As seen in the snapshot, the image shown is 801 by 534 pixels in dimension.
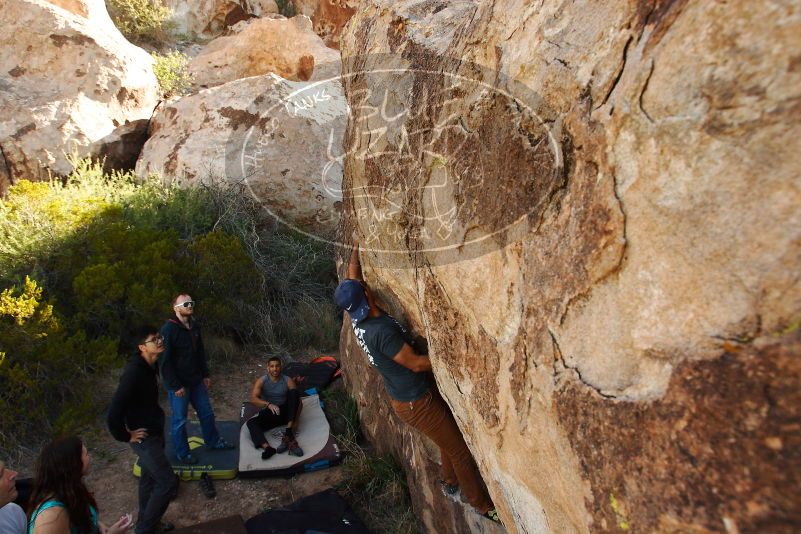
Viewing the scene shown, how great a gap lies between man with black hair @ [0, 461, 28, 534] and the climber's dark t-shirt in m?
1.58

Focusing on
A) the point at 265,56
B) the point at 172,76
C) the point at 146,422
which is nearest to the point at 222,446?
the point at 146,422

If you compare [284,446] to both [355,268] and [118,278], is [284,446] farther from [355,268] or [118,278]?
[118,278]

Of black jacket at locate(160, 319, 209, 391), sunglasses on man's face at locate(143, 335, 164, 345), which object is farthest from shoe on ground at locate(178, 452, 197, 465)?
sunglasses on man's face at locate(143, 335, 164, 345)

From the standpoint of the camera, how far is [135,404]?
10.5 ft

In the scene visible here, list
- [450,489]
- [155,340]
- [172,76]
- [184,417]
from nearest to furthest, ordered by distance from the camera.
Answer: [450,489], [155,340], [184,417], [172,76]

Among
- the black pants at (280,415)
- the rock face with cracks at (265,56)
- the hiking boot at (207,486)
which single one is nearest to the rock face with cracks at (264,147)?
the rock face with cracks at (265,56)

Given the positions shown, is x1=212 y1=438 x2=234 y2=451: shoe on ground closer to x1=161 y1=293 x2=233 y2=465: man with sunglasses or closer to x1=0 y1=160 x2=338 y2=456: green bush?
x1=161 y1=293 x2=233 y2=465: man with sunglasses

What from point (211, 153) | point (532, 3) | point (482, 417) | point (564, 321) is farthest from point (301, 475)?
point (211, 153)

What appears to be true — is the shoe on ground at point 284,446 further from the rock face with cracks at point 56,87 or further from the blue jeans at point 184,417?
the rock face with cracks at point 56,87

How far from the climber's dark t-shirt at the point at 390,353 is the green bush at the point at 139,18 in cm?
1121

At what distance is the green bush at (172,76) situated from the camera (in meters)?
8.77

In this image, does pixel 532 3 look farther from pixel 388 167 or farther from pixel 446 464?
pixel 446 464

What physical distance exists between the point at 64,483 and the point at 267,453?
7.00ft

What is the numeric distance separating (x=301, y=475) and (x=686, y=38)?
154 inches
